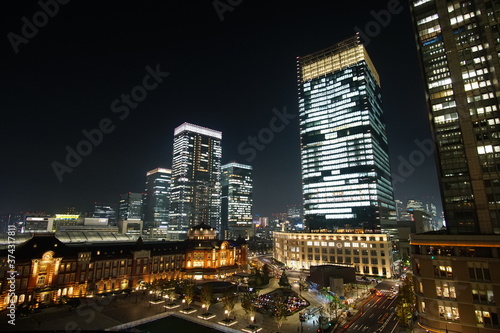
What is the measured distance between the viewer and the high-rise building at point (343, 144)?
148 meters

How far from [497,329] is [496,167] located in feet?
103

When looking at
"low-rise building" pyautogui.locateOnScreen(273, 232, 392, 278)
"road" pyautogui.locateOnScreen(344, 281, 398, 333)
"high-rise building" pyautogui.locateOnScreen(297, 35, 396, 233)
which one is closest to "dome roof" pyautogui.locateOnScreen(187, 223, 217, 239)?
"low-rise building" pyautogui.locateOnScreen(273, 232, 392, 278)

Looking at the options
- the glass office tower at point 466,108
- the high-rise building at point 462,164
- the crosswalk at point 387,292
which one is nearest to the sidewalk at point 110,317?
the crosswalk at point 387,292

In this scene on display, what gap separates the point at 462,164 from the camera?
2446 inches

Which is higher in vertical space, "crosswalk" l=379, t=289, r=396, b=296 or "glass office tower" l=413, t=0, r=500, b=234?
"glass office tower" l=413, t=0, r=500, b=234

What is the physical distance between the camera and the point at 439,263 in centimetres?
5112

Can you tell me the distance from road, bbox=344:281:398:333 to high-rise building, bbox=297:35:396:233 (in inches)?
2515

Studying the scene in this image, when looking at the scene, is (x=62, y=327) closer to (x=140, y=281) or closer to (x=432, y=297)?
(x=140, y=281)

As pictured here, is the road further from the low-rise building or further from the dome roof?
the dome roof

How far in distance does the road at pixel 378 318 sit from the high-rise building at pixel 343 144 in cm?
6388

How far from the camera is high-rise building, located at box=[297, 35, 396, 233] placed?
484 feet

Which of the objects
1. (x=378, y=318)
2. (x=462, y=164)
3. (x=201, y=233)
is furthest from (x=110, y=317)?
(x=462, y=164)

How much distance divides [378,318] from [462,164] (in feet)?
134

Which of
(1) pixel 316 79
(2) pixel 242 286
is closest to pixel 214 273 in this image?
(2) pixel 242 286
